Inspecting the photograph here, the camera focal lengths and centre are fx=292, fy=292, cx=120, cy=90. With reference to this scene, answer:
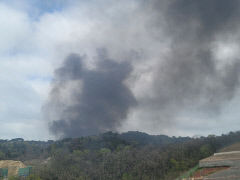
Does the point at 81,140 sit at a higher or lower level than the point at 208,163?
higher

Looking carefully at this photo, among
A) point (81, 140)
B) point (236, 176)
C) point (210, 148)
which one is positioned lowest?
point (236, 176)

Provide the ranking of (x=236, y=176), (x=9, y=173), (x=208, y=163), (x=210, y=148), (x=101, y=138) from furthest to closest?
(x=101, y=138) < (x=9, y=173) < (x=210, y=148) < (x=208, y=163) < (x=236, y=176)

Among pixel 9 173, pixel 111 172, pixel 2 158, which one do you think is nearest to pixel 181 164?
pixel 111 172

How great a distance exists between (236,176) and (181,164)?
5366 centimetres

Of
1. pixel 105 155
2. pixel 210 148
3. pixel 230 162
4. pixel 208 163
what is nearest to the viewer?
pixel 230 162

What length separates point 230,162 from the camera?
30.7 metres

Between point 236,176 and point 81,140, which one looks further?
point 81,140

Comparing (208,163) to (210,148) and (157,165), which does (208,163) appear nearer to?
(157,165)

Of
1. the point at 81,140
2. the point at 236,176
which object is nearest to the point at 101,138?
the point at 81,140

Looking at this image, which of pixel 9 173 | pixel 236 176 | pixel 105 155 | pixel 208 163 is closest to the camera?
pixel 236 176

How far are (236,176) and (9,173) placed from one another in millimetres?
83065

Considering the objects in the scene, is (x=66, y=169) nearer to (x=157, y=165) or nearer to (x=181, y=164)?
(x=157, y=165)

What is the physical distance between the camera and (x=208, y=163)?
33438 mm

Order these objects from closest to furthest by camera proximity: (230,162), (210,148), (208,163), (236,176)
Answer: (236,176) < (230,162) < (208,163) < (210,148)
